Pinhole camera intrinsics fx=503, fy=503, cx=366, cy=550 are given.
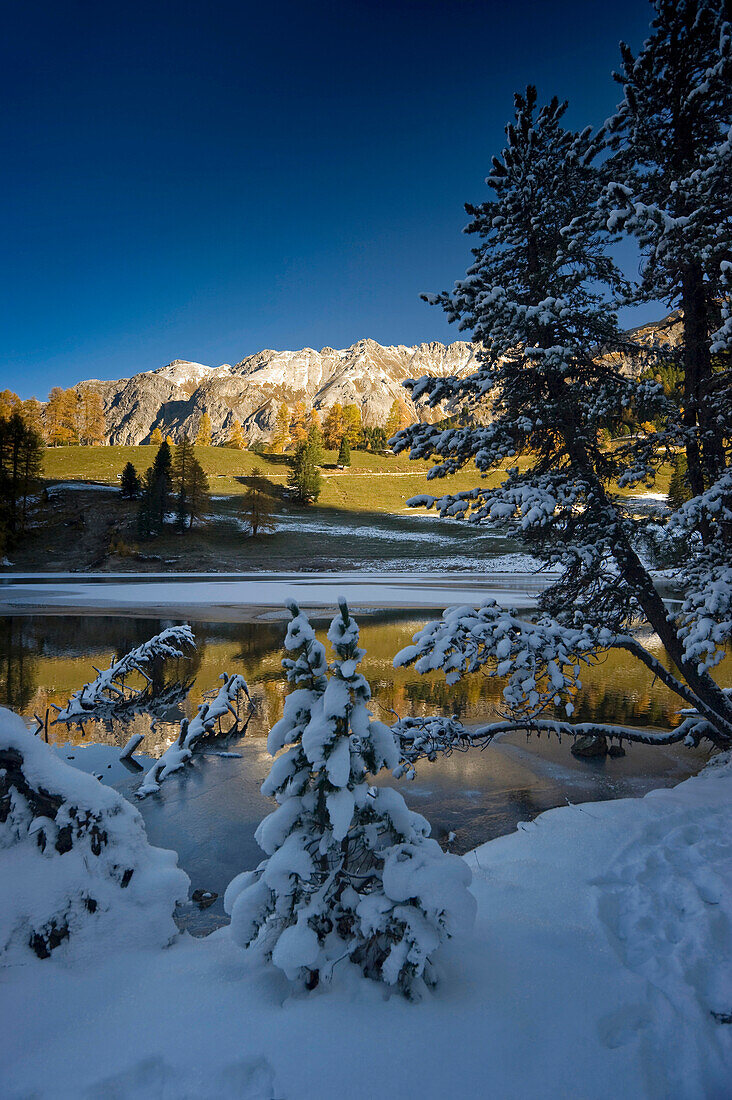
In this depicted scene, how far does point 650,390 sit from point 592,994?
18.1ft

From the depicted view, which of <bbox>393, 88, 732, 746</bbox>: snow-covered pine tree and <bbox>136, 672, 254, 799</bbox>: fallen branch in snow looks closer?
<bbox>393, 88, 732, 746</bbox>: snow-covered pine tree

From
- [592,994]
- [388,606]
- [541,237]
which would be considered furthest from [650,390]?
[388,606]

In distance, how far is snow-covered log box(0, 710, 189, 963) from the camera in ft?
9.00

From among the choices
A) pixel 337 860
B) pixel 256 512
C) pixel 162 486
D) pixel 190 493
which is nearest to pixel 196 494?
pixel 190 493

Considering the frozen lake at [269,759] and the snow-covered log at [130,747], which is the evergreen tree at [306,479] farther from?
the snow-covered log at [130,747]

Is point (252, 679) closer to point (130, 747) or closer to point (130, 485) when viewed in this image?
point (130, 747)

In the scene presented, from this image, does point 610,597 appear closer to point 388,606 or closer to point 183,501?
point 388,606

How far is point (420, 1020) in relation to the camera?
237 cm

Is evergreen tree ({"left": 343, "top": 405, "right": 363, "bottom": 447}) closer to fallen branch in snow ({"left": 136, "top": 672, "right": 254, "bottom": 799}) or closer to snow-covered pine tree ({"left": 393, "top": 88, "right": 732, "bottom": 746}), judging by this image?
fallen branch in snow ({"left": 136, "top": 672, "right": 254, "bottom": 799})

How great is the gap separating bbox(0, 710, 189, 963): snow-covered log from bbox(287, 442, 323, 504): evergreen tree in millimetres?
72974

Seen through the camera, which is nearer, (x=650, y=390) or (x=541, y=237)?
(x=650, y=390)

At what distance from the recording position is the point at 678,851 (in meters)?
4.29

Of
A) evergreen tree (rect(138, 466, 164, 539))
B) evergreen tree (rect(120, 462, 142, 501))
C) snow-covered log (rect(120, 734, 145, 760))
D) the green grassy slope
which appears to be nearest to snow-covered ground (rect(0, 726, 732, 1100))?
snow-covered log (rect(120, 734, 145, 760))

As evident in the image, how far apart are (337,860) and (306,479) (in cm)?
7384
